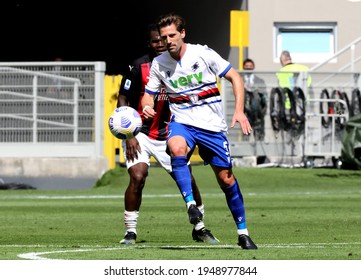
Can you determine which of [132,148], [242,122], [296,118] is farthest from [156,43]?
[296,118]

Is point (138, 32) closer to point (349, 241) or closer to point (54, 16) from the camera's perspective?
point (54, 16)

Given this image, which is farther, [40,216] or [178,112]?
[40,216]

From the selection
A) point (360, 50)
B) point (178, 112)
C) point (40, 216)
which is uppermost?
point (360, 50)

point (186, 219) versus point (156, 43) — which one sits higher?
point (156, 43)

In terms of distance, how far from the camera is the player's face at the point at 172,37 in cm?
1211

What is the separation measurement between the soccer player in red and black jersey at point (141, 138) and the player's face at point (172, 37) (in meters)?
1.25

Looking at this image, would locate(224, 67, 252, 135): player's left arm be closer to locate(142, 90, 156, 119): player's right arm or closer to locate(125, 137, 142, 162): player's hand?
locate(142, 90, 156, 119): player's right arm

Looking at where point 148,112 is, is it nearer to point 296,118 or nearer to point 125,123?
point 125,123

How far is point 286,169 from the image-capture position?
2580cm

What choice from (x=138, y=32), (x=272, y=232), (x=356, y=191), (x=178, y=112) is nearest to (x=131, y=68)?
(x=178, y=112)

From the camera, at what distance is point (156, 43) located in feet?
44.5

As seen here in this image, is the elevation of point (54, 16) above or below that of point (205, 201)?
above

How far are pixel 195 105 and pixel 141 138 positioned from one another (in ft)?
5.67
